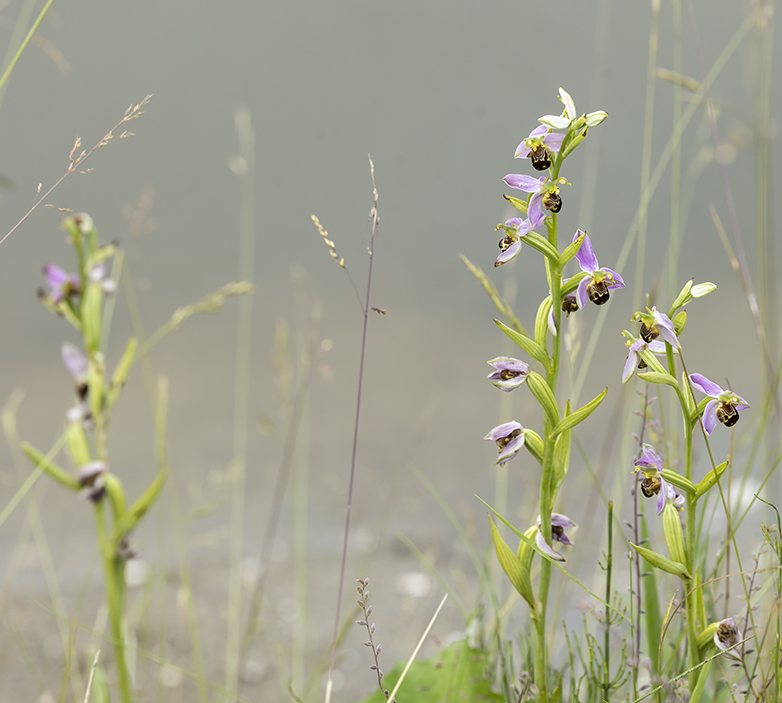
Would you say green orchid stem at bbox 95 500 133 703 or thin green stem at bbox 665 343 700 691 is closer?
thin green stem at bbox 665 343 700 691

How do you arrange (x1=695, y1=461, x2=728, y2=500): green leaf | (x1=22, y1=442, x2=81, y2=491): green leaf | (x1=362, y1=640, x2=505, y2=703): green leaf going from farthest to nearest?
(x1=362, y1=640, x2=505, y2=703): green leaf, (x1=22, y1=442, x2=81, y2=491): green leaf, (x1=695, y1=461, x2=728, y2=500): green leaf

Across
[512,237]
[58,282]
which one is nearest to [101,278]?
[58,282]

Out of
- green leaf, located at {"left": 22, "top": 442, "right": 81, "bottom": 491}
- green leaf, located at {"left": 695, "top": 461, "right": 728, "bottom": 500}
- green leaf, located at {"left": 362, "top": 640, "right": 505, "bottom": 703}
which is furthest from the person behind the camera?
green leaf, located at {"left": 362, "top": 640, "right": 505, "bottom": 703}

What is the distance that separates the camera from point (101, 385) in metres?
0.68

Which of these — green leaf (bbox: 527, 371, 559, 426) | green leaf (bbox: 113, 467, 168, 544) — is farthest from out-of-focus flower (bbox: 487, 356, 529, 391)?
green leaf (bbox: 113, 467, 168, 544)

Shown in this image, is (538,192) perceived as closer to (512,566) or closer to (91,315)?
(512,566)

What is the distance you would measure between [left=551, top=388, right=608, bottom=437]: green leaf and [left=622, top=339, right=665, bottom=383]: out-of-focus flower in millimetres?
35

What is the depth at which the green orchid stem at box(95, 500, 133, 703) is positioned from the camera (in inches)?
26.1

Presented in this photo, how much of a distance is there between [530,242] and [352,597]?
2.19 metres

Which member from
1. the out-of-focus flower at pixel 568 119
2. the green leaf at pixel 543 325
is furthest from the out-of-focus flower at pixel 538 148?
the green leaf at pixel 543 325

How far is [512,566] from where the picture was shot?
0.53 metres

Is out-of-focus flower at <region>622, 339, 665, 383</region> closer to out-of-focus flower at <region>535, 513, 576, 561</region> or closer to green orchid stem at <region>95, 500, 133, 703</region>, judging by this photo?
out-of-focus flower at <region>535, 513, 576, 561</region>

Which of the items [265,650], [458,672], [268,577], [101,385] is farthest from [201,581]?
[101,385]

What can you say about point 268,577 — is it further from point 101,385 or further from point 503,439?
point 503,439
